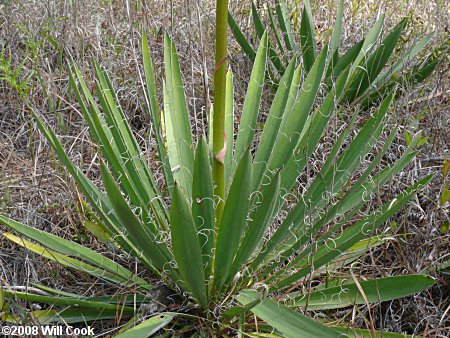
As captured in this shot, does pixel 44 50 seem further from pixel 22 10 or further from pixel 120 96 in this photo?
pixel 120 96

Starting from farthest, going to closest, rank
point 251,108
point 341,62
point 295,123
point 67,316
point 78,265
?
point 341,62
point 251,108
point 295,123
point 78,265
point 67,316

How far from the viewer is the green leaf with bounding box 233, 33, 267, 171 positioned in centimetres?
211

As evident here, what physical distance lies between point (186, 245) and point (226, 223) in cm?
13

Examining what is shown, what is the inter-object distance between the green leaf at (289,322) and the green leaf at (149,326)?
0.25 m

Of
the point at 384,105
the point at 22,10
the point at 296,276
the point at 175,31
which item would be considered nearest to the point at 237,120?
the point at 175,31

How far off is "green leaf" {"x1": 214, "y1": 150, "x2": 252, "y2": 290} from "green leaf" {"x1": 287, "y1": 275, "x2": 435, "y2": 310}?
0.78 ft

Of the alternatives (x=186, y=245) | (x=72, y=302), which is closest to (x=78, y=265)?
(x=72, y=302)

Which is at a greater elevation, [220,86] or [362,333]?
[220,86]

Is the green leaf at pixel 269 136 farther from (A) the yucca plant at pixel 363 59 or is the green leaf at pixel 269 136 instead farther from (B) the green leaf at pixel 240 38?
(B) the green leaf at pixel 240 38

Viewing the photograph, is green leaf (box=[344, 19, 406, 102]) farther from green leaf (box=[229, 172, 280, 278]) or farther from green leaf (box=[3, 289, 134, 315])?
green leaf (box=[3, 289, 134, 315])

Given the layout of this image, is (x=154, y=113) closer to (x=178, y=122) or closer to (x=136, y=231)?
(x=178, y=122)

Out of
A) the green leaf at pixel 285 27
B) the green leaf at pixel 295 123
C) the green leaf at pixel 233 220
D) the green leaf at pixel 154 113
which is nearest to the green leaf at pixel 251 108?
the green leaf at pixel 295 123

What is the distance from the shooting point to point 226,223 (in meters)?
1.59

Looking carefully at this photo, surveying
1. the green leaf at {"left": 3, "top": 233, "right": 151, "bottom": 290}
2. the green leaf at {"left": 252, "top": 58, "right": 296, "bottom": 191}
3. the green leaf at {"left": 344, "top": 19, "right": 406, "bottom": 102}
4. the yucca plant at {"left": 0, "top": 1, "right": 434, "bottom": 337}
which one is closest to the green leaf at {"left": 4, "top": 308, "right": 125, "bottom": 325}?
the yucca plant at {"left": 0, "top": 1, "right": 434, "bottom": 337}
